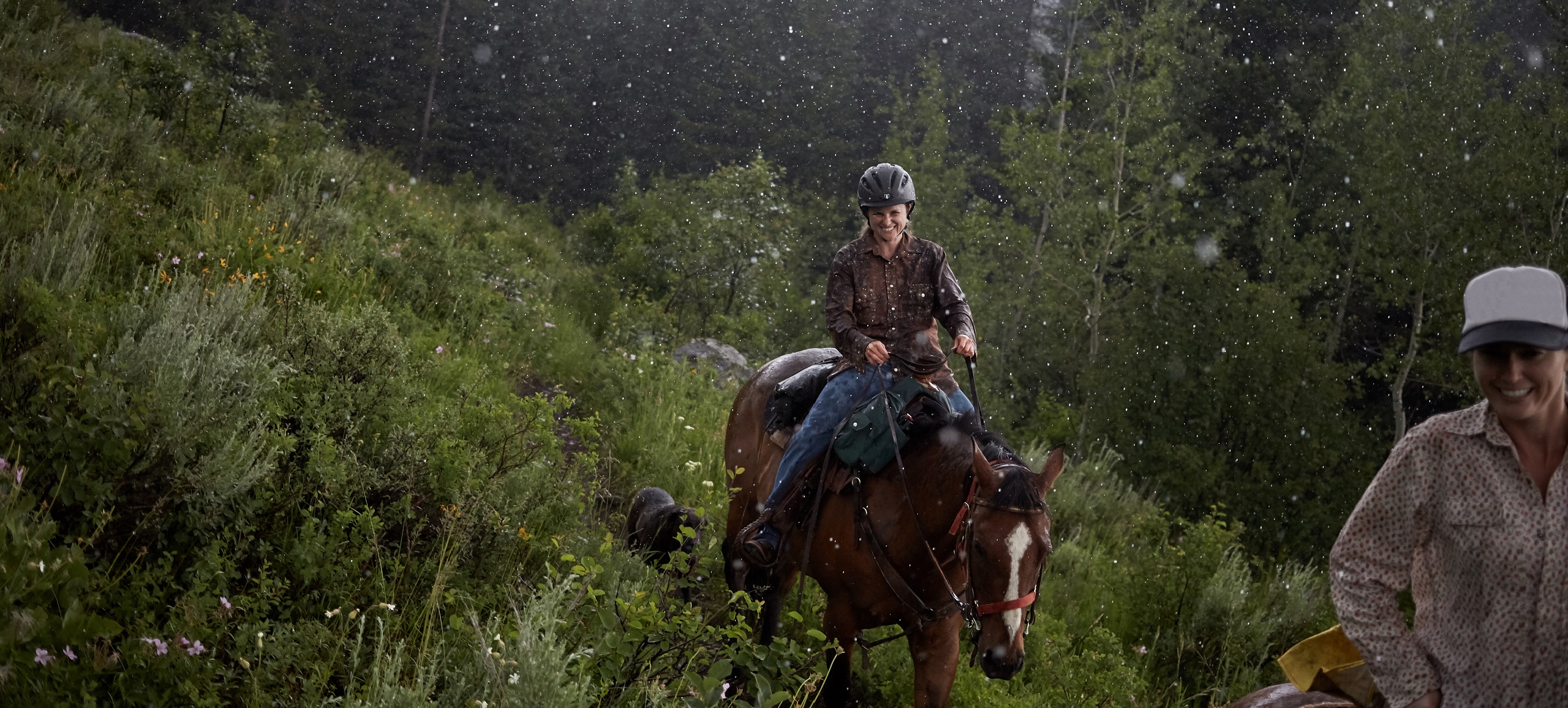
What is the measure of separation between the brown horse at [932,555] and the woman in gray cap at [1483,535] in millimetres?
1670

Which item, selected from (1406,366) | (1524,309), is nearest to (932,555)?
(1524,309)

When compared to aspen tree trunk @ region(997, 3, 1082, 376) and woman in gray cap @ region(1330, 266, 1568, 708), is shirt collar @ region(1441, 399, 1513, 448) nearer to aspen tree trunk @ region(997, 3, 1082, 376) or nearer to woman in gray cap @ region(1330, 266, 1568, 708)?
woman in gray cap @ region(1330, 266, 1568, 708)

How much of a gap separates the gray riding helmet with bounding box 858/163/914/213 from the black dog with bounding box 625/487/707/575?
249 cm

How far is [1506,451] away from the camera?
2.15 metres

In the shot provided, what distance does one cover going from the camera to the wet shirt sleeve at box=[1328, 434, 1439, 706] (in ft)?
7.27

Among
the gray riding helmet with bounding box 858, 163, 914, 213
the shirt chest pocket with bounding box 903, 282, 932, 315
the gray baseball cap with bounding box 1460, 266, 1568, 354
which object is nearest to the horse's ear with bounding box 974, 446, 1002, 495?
the shirt chest pocket with bounding box 903, 282, 932, 315

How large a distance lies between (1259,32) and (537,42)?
2943 cm

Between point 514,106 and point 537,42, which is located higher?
point 537,42

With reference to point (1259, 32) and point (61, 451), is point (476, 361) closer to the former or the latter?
point (61, 451)

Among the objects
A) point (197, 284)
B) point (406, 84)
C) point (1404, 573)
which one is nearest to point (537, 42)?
point (406, 84)

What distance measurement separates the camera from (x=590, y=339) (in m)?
13.3

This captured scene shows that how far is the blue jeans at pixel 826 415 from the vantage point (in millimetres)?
4859

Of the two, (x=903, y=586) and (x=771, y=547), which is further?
(x=771, y=547)

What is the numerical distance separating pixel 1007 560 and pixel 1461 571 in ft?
6.06
